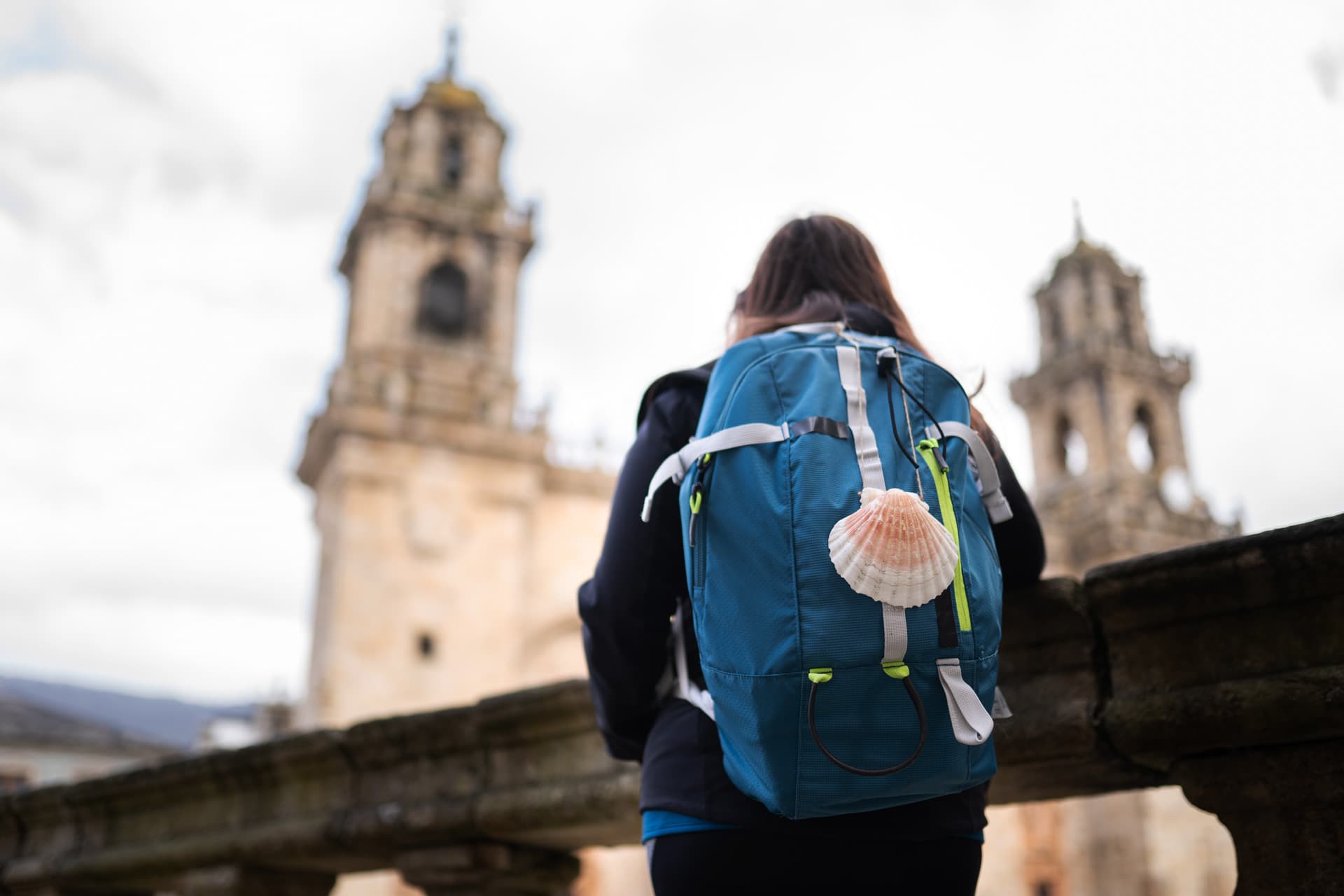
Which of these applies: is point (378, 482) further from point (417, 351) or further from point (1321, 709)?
point (1321, 709)

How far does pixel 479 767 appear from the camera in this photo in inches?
131

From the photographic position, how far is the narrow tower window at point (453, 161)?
24078 millimetres

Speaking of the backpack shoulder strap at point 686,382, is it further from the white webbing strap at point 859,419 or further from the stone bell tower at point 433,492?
the stone bell tower at point 433,492

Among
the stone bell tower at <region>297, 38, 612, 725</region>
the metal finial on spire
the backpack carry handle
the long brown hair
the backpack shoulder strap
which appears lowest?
the backpack carry handle

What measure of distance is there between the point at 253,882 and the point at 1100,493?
2409cm

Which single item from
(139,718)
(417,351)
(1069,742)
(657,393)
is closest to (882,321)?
(657,393)

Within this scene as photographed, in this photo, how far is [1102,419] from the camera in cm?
2691

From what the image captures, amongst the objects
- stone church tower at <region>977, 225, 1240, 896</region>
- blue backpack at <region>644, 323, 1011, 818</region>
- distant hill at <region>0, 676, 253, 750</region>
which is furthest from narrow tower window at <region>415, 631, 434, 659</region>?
distant hill at <region>0, 676, 253, 750</region>

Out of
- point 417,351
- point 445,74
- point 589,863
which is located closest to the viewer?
point 589,863

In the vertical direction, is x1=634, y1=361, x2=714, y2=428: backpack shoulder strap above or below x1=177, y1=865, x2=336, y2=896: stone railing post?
above

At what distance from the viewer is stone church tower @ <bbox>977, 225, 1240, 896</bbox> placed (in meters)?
19.4

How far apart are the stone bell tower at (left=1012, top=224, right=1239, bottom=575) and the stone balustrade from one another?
21845mm

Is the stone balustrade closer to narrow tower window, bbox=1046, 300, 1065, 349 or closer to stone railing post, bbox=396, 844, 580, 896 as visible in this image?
stone railing post, bbox=396, 844, 580, 896

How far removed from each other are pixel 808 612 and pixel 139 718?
9294cm
